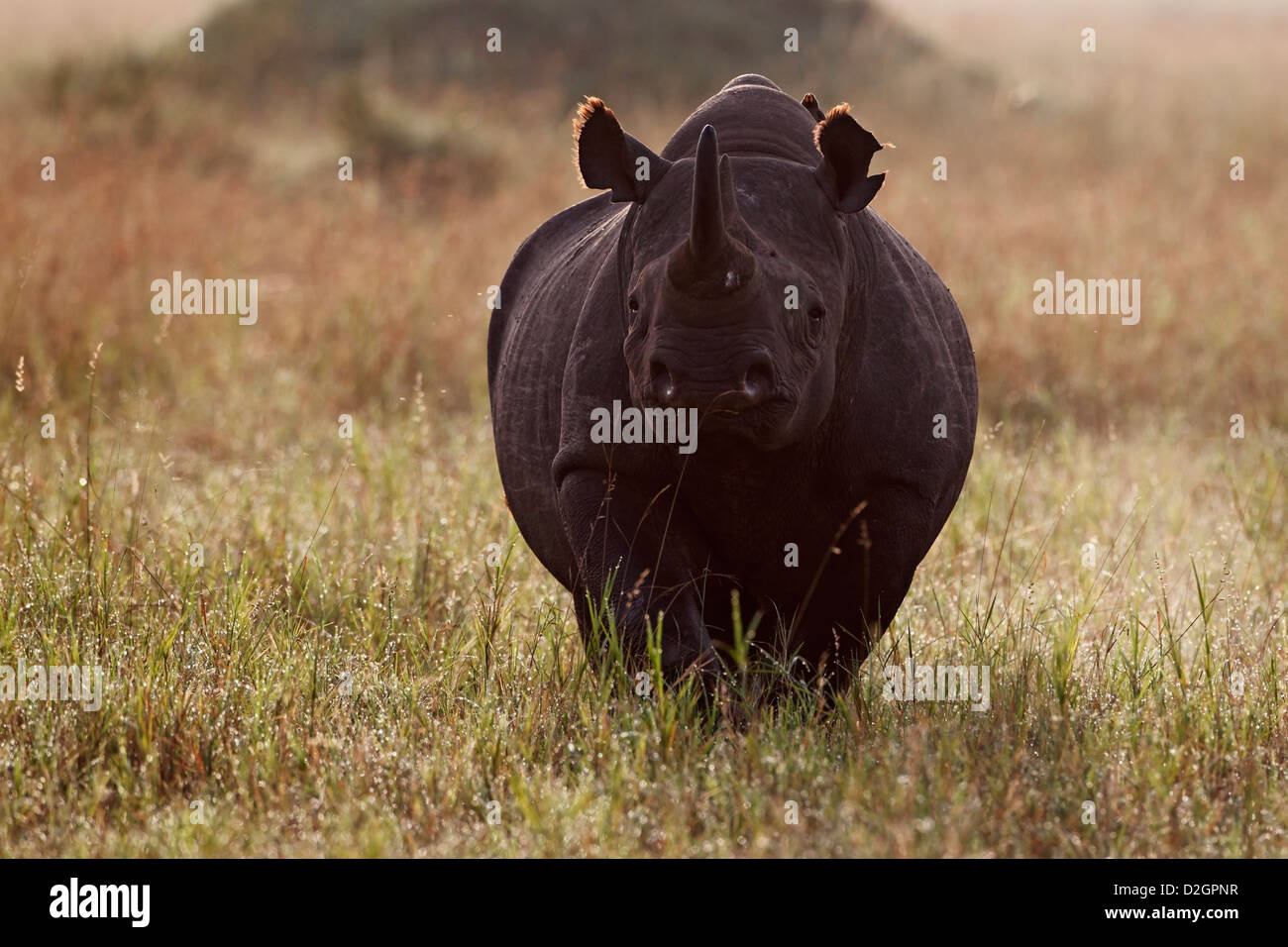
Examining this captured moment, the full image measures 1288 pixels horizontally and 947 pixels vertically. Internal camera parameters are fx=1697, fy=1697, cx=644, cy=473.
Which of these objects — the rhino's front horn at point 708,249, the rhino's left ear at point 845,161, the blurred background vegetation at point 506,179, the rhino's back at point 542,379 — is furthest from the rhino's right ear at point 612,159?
the blurred background vegetation at point 506,179

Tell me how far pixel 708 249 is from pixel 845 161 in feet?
2.24

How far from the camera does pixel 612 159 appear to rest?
4008mm

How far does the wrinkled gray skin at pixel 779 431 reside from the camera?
12.4 feet

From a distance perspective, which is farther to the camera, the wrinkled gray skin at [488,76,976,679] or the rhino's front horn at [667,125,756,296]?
the wrinkled gray skin at [488,76,976,679]

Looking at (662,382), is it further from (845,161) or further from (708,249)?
(845,161)

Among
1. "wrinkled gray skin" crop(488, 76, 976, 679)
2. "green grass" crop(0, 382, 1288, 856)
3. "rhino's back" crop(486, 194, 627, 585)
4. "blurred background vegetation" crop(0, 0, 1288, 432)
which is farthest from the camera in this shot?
"blurred background vegetation" crop(0, 0, 1288, 432)

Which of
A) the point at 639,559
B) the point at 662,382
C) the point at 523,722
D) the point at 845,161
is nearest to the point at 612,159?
the point at 845,161

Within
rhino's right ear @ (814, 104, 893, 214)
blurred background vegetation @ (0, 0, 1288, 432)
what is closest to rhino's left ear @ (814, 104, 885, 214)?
rhino's right ear @ (814, 104, 893, 214)

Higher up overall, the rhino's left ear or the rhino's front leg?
the rhino's left ear

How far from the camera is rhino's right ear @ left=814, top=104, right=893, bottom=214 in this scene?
3.90 meters

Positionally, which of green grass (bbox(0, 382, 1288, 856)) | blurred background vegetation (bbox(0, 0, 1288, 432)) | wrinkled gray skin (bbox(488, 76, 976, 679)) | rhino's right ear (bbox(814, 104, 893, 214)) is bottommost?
green grass (bbox(0, 382, 1288, 856))

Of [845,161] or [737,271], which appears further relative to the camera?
[845,161]

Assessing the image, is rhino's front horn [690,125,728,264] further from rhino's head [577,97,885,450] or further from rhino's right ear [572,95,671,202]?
rhino's right ear [572,95,671,202]
